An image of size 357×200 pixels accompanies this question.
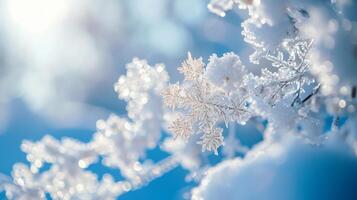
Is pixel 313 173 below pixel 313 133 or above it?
below

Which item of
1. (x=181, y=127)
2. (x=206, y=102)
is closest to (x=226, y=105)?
(x=206, y=102)

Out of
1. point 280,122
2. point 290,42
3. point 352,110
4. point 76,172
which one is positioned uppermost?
point 76,172

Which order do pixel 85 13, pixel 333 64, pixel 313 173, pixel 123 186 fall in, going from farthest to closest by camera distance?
pixel 85 13, pixel 123 186, pixel 313 173, pixel 333 64

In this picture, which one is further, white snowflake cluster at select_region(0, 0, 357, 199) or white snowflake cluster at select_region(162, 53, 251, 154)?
white snowflake cluster at select_region(162, 53, 251, 154)

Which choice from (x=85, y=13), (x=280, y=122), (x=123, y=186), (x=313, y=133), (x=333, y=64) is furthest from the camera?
(x=85, y=13)

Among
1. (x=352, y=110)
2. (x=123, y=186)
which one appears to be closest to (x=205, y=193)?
(x=352, y=110)

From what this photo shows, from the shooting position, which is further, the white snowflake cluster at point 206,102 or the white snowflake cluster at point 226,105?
Answer: the white snowflake cluster at point 206,102

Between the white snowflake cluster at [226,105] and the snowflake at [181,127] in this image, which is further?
the snowflake at [181,127]

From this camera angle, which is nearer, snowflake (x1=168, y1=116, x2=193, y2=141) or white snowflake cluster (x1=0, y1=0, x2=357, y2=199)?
white snowflake cluster (x1=0, y1=0, x2=357, y2=199)

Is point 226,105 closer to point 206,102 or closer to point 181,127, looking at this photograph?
point 206,102

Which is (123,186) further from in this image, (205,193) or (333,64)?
(333,64)

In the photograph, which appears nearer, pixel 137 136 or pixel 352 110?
pixel 352 110
